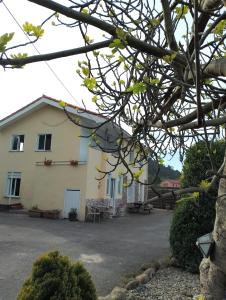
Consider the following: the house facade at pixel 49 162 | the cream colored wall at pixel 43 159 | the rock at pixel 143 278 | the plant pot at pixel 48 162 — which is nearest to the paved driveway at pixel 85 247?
the rock at pixel 143 278

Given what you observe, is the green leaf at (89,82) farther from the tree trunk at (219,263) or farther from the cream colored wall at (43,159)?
the cream colored wall at (43,159)

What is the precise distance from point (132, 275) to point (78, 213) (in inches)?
543

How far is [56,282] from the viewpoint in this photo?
4.07 m

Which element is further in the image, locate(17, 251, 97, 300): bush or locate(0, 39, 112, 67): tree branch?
locate(17, 251, 97, 300): bush

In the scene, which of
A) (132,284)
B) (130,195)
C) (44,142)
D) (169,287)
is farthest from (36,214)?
(169,287)

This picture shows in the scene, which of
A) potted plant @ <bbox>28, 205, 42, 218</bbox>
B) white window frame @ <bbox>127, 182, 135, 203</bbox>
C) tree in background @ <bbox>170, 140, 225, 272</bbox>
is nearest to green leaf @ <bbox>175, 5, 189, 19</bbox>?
tree in background @ <bbox>170, 140, 225, 272</bbox>

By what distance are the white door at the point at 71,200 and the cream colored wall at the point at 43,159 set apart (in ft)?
0.85

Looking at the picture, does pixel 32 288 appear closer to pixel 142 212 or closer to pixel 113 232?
pixel 113 232

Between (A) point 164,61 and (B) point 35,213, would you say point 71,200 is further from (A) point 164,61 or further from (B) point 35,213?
(A) point 164,61

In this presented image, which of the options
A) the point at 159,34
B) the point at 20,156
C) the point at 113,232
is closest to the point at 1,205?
the point at 20,156

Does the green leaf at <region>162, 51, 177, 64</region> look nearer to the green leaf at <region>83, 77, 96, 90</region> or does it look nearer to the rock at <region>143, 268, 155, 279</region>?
the green leaf at <region>83, 77, 96, 90</region>

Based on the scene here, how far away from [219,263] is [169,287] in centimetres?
455

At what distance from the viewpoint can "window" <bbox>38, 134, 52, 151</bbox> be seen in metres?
24.3

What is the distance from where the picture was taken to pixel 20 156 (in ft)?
83.7
